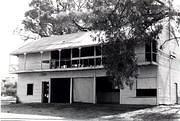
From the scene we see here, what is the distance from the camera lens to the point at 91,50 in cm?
3189

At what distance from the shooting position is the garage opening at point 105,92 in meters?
32.0

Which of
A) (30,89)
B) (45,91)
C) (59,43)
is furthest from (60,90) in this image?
(59,43)

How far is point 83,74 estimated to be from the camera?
30.7m

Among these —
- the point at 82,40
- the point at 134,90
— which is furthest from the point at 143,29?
the point at 82,40

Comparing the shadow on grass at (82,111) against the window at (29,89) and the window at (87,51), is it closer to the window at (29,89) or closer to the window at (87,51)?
the window at (87,51)

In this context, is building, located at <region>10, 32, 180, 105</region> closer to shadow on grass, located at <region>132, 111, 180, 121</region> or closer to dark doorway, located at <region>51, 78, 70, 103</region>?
dark doorway, located at <region>51, 78, 70, 103</region>

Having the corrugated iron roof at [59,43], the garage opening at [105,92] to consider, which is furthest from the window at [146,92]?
the corrugated iron roof at [59,43]

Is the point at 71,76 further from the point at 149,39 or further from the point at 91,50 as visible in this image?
the point at 149,39

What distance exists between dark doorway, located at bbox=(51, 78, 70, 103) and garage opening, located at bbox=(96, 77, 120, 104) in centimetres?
350

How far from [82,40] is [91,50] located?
1486mm

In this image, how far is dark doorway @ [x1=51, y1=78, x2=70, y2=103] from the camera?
33.2 metres

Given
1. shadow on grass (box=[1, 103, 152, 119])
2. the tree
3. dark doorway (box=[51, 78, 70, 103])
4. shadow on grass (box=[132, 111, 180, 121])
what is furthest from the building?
shadow on grass (box=[132, 111, 180, 121])

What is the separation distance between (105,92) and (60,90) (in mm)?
5061

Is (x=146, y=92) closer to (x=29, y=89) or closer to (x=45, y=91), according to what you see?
(x=45, y=91)
